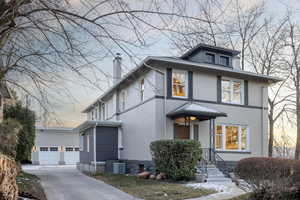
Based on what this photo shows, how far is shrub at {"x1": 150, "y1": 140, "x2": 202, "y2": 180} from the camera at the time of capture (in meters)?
12.8

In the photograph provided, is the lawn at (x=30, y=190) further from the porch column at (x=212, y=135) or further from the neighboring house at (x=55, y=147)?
the neighboring house at (x=55, y=147)

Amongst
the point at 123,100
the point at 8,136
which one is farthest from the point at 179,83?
the point at 8,136

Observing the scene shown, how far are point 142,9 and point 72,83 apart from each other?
209cm

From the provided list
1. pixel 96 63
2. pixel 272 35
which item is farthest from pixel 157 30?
pixel 272 35

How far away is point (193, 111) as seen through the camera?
14078 mm

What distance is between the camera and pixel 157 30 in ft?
16.8

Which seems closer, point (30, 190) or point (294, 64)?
point (30, 190)

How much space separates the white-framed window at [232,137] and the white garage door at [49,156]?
20.1m

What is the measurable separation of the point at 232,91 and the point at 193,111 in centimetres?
435

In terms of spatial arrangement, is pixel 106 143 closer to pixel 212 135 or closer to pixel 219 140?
pixel 212 135

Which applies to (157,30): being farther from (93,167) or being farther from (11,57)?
(93,167)

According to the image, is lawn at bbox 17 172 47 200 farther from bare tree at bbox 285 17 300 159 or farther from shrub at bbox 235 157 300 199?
bare tree at bbox 285 17 300 159

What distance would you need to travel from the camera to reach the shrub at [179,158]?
12.8 m

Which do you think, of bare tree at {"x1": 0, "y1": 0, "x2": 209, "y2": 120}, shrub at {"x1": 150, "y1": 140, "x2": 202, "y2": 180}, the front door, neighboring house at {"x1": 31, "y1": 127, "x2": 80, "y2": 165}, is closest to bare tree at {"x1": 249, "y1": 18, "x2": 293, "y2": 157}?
the front door
